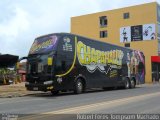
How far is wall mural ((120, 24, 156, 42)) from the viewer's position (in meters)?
67.2

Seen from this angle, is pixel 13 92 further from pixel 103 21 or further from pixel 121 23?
pixel 103 21

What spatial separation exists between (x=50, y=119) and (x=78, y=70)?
46.4 feet

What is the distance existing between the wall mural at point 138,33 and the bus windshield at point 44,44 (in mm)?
44957

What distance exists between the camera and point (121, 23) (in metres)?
72.4

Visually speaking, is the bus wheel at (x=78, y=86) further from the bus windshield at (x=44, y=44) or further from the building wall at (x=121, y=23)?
the building wall at (x=121, y=23)

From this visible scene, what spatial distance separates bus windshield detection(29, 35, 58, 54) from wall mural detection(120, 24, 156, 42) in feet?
147

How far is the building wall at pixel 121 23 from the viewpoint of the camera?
222 feet

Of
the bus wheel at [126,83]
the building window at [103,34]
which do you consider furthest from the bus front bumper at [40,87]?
the building window at [103,34]

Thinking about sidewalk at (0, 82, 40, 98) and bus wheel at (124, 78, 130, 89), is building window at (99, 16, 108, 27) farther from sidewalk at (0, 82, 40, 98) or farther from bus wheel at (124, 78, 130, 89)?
sidewalk at (0, 82, 40, 98)

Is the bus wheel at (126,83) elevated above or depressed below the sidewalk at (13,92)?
above

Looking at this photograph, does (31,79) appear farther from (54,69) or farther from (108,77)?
(108,77)

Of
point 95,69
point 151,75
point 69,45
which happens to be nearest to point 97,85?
point 95,69

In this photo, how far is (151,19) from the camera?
68.0m

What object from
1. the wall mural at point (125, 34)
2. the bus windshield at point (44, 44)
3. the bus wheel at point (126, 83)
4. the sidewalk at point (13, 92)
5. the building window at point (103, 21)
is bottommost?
the sidewalk at point (13, 92)
